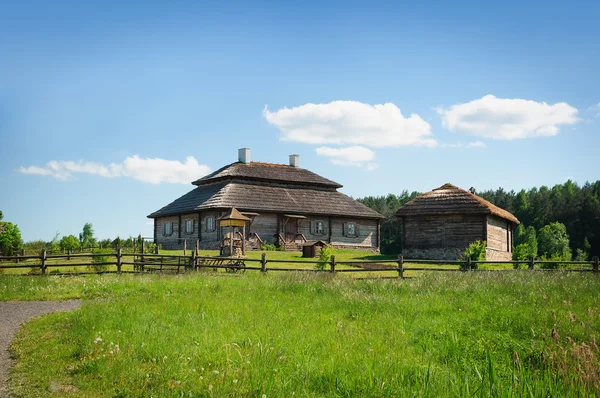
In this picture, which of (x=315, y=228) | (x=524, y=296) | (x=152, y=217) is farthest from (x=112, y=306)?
(x=152, y=217)

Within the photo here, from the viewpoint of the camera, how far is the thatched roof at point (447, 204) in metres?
35.2

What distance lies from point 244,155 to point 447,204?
722 inches

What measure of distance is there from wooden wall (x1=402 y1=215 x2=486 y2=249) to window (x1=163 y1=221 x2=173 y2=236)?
19.7 meters

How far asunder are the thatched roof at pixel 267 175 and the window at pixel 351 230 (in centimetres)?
421

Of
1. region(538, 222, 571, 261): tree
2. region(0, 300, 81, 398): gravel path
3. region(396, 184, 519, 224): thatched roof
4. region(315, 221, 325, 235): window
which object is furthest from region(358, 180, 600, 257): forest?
region(0, 300, 81, 398): gravel path

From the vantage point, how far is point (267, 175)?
145 feet

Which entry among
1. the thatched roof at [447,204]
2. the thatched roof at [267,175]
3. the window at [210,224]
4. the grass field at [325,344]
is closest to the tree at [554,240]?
the thatched roof at [447,204]

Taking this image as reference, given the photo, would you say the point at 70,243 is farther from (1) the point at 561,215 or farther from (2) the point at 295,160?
(1) the point at 561,215

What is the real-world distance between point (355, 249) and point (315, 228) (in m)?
4.00

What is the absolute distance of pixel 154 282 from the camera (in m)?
17.0

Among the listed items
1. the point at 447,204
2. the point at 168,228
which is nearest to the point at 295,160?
the point at 168,228

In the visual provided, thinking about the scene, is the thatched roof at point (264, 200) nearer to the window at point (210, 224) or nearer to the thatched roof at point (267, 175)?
the thatched roof at point (267, 175)

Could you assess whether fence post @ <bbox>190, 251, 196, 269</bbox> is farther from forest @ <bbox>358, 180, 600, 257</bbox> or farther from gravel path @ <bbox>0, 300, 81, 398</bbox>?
forest @ <bbox>358, 180, 600, 257</bbox>

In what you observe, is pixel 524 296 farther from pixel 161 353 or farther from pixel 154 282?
pixel 154 282
